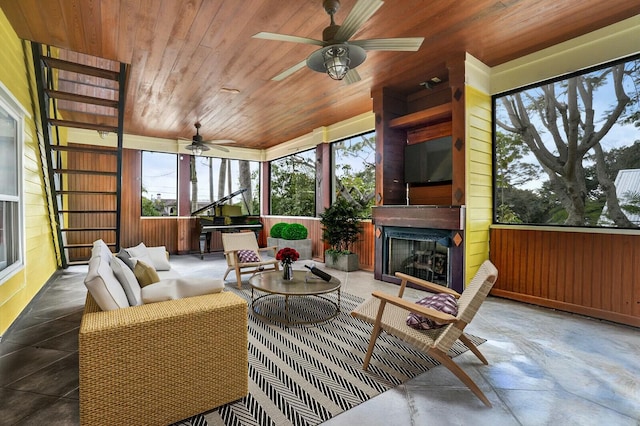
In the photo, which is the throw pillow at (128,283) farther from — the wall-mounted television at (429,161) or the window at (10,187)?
the wall-mounted television at (429,161)

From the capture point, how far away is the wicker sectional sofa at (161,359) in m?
1.39

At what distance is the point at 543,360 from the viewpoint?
233 centimetres

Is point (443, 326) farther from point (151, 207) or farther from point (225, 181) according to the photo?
point (225, 181)

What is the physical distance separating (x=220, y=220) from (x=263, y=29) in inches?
203

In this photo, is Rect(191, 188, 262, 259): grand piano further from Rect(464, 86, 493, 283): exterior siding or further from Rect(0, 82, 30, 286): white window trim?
Rect(464, 86, 493, 283): exterior siding

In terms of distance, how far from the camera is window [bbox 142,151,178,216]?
757 cm

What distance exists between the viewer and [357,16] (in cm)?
212

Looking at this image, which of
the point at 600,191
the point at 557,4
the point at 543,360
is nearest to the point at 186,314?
the point at 543,360

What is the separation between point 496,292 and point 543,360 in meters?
1.76

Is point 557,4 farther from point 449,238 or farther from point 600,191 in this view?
point 449,238

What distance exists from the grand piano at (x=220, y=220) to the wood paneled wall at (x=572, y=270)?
5.47 metres

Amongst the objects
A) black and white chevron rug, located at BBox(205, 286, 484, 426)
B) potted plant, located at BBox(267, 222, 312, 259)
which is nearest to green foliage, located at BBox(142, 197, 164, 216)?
potted plant, located at BBox(267, 222, 312, 259)

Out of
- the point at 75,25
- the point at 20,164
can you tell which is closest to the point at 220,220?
the point at 20,164

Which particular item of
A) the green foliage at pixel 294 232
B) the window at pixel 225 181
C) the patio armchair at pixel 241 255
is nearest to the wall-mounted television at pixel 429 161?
the patio armchair at pixel 241 255
